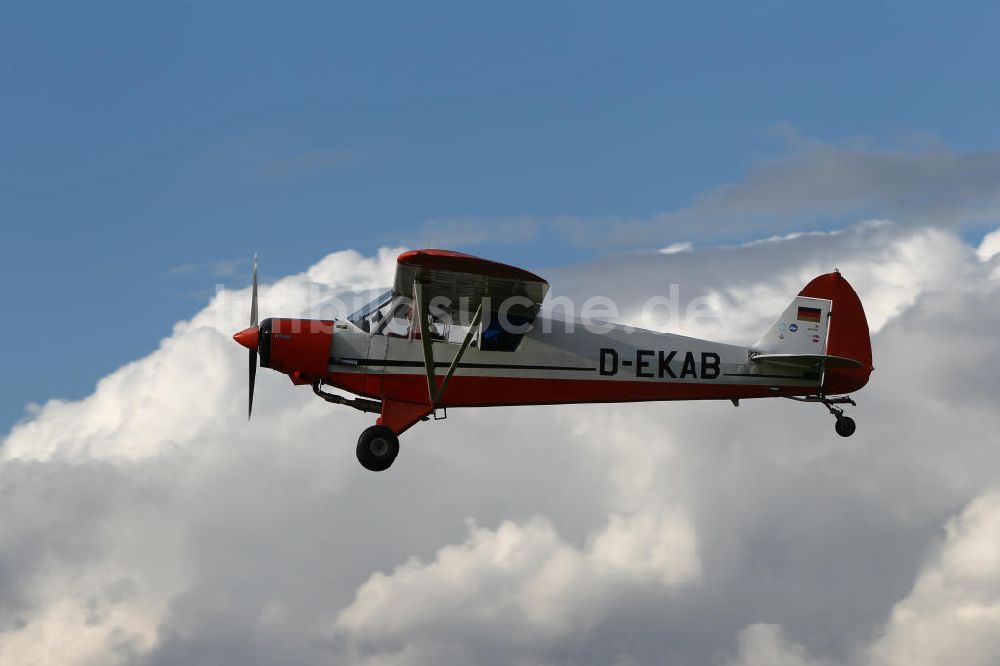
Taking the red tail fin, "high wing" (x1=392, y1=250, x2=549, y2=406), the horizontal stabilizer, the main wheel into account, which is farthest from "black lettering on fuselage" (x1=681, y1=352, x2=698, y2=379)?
the main wheel

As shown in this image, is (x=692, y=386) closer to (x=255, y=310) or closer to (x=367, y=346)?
(x=367, y=346)

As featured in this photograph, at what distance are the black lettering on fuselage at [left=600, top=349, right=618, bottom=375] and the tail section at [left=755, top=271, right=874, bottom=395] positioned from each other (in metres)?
2.49

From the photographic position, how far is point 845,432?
19.3 m

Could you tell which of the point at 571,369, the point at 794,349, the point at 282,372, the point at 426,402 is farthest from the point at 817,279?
the point at 282,372

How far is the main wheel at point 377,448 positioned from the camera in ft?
55.4

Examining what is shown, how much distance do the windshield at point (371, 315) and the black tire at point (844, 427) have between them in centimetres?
722

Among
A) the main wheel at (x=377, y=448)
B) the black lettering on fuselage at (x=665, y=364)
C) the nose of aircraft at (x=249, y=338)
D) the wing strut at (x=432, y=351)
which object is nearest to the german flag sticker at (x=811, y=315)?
the black lettering on fuselage at (x=665, y=364)

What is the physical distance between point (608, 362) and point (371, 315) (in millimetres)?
3451

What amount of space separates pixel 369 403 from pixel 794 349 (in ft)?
21.6

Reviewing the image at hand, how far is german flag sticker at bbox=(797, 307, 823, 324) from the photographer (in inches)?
767

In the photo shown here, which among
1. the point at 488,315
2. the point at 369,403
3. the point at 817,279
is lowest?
the point at 369,403

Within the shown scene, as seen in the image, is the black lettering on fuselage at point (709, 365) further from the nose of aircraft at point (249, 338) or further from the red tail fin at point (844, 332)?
the nose of aircraft at point (249, 338)

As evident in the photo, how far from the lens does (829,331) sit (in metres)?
19.4

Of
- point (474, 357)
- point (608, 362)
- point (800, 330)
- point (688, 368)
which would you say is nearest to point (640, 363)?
point (608, 362)
